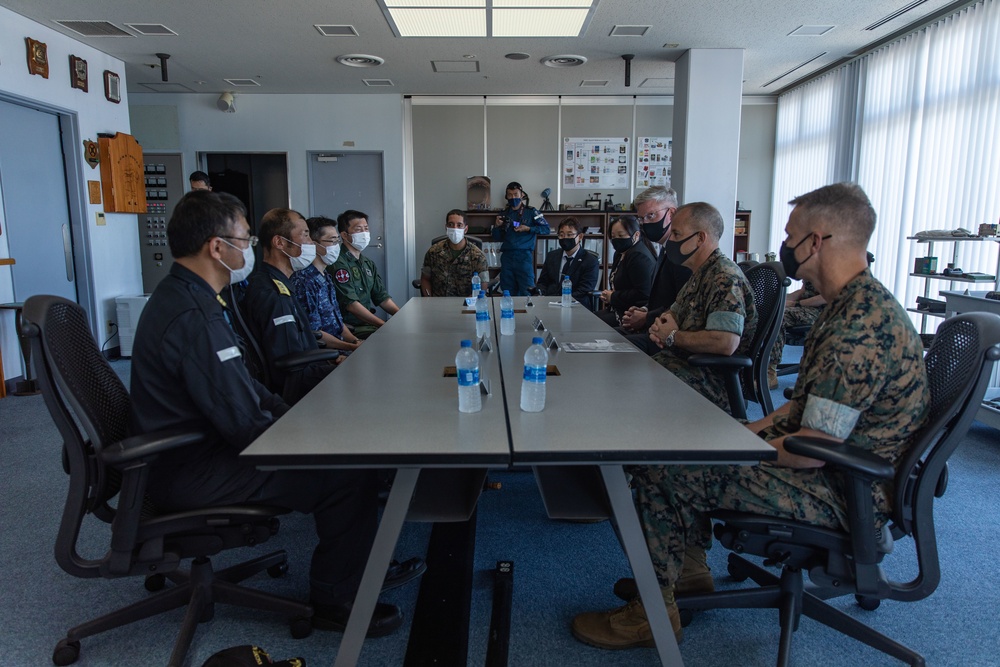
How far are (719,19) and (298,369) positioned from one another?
4616mm

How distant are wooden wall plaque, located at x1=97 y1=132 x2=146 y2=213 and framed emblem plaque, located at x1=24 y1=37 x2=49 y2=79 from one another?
83 cm

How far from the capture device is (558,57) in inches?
246

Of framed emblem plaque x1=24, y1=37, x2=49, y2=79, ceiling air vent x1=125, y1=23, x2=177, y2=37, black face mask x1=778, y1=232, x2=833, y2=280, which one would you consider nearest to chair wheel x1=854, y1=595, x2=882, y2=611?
black face mask x1=778, y1=232, x2=833, y2=280

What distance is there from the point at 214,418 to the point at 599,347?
1.57 metres

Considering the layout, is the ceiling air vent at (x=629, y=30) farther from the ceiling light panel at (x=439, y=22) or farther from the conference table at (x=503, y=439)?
the conference table at (x=503, y=439)

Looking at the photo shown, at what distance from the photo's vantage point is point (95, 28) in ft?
17.2

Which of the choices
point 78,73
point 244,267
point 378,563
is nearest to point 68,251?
point 78,73

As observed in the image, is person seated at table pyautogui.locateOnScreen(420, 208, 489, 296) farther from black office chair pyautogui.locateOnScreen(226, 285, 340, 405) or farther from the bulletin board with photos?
the bulletin board with photos

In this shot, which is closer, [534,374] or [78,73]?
[534,374]

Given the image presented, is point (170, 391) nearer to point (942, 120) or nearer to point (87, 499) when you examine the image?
point (87, 499)

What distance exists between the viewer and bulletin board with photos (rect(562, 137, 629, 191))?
8.27 m

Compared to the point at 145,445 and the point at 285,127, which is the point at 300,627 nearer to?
the point at 145,445

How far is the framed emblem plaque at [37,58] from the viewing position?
4980 millimetres

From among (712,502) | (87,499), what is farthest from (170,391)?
(712,502)
